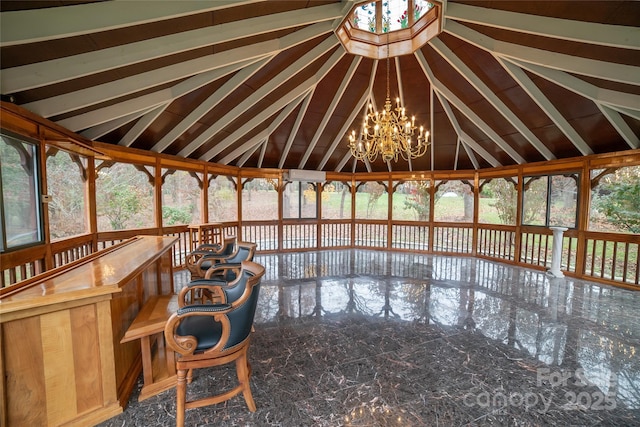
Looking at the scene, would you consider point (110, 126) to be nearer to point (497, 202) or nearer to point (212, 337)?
point (212, 337)

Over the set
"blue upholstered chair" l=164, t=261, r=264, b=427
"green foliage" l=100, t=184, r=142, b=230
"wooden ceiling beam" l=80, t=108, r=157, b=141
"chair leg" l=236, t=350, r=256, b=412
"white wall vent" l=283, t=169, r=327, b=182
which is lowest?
"chair leg" l=236, t=350, r=256, b=412

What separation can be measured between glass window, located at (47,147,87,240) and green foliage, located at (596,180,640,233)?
10057 mm

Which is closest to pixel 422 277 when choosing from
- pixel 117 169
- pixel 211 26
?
pixel 211 26

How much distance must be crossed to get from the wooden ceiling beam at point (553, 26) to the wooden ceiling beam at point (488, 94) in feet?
2.90

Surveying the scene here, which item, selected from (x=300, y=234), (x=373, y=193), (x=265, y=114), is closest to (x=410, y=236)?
(x=373, y=193)

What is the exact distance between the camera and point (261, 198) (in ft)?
27.7

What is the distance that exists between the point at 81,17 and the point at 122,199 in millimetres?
6764

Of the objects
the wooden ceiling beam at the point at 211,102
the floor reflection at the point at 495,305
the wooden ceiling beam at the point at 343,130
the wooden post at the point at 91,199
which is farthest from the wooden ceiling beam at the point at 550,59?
the wooden post at the point at 91,199

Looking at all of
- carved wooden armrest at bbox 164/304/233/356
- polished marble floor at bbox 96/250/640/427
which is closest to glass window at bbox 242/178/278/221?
polished marble floor at bbox 96/250/640/427

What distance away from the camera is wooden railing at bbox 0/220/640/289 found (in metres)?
3.87

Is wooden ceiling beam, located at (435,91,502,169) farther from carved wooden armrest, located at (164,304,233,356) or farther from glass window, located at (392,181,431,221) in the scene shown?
carved wooden armrest, located at (164,304,233,356)

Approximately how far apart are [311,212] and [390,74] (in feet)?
15.6

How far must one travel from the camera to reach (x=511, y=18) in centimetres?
309

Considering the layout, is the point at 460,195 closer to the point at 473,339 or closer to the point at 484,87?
the point at 484,87
